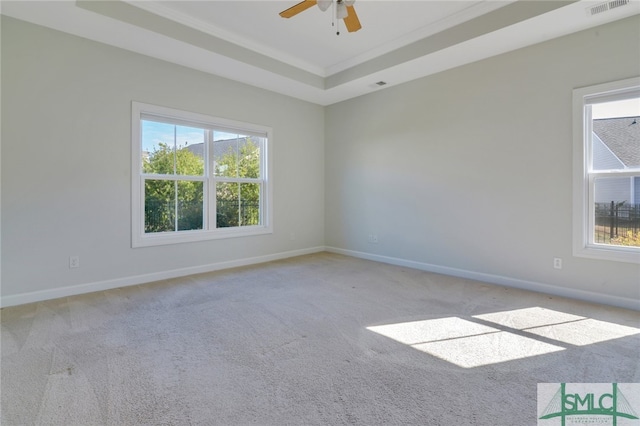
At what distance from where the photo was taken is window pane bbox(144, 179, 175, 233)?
3805 mm

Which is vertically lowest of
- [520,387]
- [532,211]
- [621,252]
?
[520,387]

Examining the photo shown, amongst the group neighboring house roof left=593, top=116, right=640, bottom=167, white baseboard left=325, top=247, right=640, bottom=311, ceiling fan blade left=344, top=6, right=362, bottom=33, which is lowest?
white baseboard left=325, top=247, right=640, bottom=311

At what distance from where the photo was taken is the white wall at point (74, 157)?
9.52 feet

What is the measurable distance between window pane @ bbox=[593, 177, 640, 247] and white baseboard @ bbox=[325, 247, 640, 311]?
0.56 meters

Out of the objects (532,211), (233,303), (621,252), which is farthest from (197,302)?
(621,252)

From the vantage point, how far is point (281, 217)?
5188mm

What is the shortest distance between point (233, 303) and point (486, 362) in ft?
7.39

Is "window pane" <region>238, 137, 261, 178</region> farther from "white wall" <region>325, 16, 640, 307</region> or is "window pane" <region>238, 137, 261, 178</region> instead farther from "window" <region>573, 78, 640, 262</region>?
"window" <region>573, 78, 640, 262</region>

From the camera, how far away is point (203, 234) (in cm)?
424

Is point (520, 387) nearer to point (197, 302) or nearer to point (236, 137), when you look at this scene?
point (197, 302)

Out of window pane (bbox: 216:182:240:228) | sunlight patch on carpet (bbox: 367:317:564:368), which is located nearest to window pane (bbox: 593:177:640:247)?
sunlight patch on carpet (bbox: 367:317:564:368)

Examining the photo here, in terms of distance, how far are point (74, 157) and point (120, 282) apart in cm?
148

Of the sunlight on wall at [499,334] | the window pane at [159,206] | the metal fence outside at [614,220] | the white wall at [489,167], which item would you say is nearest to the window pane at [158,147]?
the window pane at [159,206]
